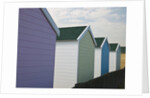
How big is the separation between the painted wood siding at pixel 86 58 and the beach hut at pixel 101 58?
185 cm

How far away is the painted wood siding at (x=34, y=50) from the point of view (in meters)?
4.38

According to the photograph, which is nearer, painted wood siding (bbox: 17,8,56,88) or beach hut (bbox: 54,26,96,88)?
painted wood siding (bbox: 17,8,56,88)

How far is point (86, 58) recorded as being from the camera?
9406 mm

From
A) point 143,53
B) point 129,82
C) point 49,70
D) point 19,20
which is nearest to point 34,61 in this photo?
point 49,70

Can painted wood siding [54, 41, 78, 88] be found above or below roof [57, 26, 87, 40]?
below

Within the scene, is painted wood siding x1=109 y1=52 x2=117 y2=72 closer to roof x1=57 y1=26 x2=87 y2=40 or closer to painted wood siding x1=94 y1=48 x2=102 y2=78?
painted wood siding x1=94 y1=48 x2=102 y2=78

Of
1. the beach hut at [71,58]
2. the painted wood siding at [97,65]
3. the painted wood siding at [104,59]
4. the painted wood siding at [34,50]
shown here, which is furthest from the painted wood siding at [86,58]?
the painted wood siding at [34,50]

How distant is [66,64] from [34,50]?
374 cm

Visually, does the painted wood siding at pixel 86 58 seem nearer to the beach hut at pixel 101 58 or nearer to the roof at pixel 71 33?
the roof at pixel 71 33

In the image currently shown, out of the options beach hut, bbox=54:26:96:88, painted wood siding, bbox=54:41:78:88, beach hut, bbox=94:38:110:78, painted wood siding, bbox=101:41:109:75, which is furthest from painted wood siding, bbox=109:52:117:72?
painted wood siding, bbox=54:41:78:88

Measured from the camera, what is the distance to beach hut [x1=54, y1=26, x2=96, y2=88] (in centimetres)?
823

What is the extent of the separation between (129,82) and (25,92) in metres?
2.69

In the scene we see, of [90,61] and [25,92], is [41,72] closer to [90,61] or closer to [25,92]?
Answer: [25,92]

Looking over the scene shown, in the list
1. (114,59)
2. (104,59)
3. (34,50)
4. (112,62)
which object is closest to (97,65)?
(104,59)
